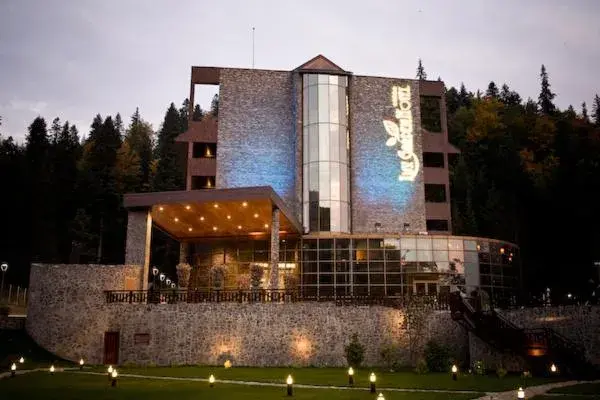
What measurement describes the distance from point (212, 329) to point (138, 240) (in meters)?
8.51

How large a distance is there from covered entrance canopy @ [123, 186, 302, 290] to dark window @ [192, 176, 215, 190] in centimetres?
775

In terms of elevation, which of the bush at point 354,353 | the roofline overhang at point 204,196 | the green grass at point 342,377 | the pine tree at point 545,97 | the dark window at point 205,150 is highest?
the pine tree at point 545,97

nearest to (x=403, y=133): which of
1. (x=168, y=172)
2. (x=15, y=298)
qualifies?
(x=168, y=172)

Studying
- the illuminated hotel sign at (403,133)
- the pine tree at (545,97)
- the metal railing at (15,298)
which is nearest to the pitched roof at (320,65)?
the illuminated hotel sign at (403,133)

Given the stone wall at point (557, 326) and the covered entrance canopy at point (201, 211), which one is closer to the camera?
the stone wall at point (557, 326)

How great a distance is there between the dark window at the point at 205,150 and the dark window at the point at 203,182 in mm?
1906

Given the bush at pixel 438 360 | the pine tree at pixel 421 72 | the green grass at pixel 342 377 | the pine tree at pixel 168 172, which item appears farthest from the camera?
the pine tree at pixel 421 72

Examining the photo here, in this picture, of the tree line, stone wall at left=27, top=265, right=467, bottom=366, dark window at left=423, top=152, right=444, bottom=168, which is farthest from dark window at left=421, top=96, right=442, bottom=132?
stone wall at left=27, top=265, right=467, bottom=366

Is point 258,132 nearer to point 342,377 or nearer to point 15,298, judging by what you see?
point 342,377

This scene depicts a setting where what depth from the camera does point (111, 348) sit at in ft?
103

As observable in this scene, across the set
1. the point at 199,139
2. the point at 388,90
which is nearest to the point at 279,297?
the point at 199,139

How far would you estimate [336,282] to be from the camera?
1710 inches

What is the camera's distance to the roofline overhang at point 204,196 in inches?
1321

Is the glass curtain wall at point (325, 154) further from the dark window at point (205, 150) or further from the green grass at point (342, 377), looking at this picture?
the green grass at point (342, 377)
